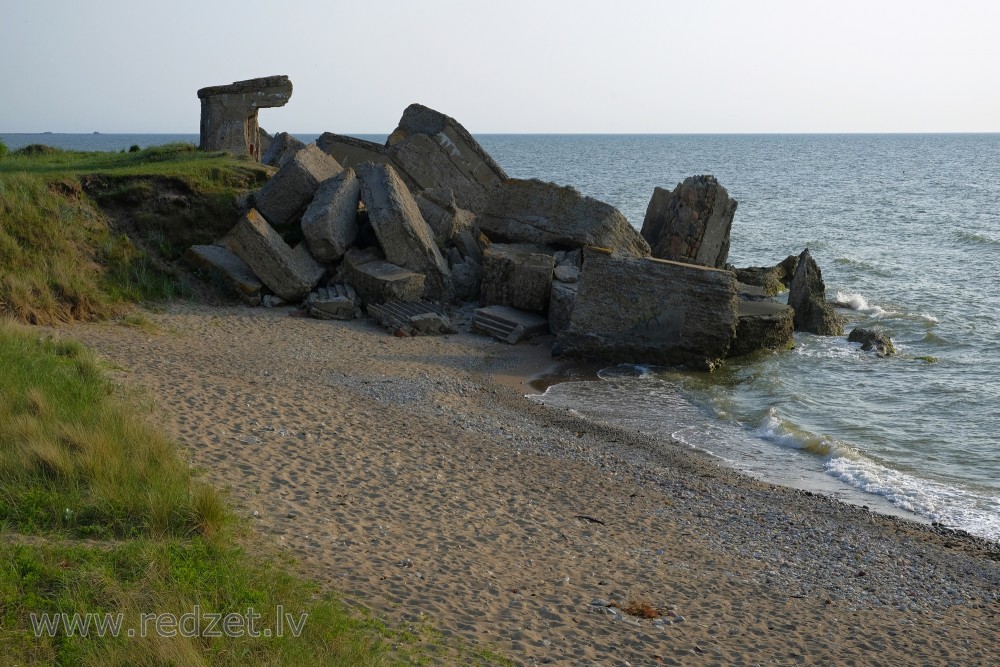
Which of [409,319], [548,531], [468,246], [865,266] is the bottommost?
[548,531]

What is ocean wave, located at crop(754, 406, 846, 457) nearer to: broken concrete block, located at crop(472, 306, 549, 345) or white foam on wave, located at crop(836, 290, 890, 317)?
broken concrete block, located at crop(472, 306, 549, 345)

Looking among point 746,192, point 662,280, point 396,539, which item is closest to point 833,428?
point 662,280

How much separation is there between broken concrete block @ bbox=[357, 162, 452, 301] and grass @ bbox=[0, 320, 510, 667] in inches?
303

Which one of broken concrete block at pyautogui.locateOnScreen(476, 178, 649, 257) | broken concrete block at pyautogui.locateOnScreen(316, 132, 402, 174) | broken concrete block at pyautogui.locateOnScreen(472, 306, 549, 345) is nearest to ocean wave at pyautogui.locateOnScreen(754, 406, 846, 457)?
broken concrete block at pyautogui.locateOnScreen(472, 306, 549, 345)

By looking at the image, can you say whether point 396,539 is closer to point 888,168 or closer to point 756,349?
point 756,349

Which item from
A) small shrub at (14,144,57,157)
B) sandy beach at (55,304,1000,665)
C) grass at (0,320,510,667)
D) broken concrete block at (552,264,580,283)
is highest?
small shrub at (14,144,57,157)

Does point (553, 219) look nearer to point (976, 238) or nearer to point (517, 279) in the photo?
point (517, 279)

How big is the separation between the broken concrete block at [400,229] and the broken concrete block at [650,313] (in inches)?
98.6

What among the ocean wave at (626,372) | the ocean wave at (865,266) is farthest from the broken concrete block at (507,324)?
the ocean wave at (865,266)

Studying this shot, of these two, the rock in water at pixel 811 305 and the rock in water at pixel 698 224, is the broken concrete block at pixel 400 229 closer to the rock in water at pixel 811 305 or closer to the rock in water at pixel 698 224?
the rock in water at pixel 698 224

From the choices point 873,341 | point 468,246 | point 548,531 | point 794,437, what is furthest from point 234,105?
point 548,531

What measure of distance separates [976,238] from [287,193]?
24555 millimetres

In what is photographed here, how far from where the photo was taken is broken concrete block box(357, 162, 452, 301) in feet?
44.3

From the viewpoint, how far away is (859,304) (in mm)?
18656
